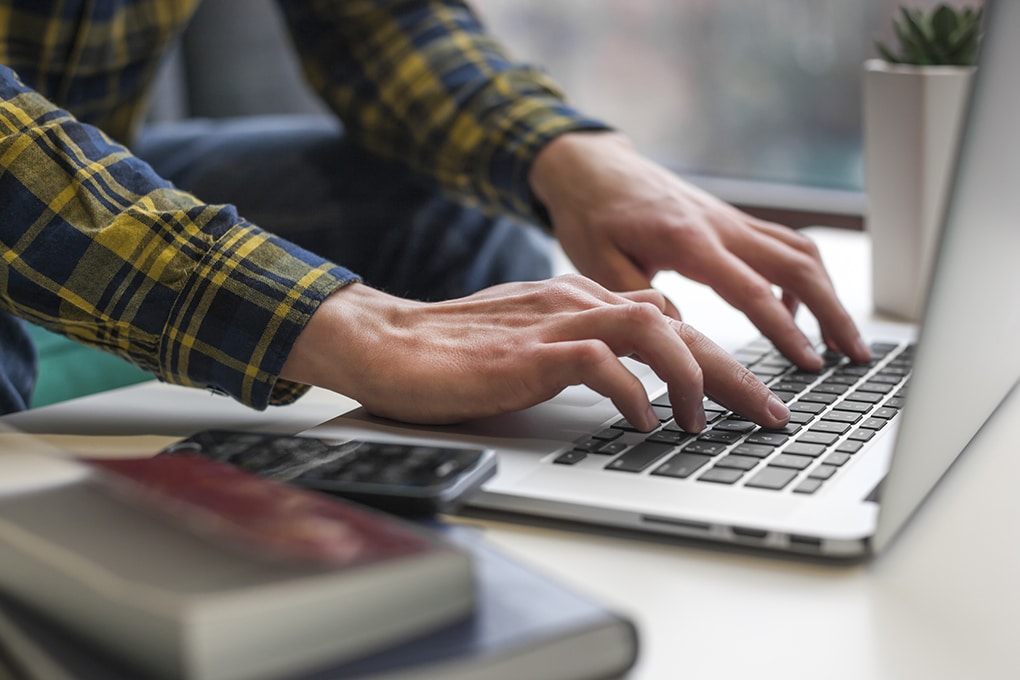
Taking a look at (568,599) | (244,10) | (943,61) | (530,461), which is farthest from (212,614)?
(244,10)

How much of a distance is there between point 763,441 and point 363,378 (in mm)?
207

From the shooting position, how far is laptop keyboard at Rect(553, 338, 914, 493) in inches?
18.5

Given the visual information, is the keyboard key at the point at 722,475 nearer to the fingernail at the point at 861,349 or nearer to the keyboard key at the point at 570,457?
the keyboard key at the point at 570,457

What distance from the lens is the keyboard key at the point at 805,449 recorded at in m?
0.49

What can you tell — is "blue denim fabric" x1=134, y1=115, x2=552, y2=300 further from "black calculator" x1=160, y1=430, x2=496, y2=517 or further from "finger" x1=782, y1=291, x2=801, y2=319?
"black calculator" x1=160, y1=430, x2=496, y2=517

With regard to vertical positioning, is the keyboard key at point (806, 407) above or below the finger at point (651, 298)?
below

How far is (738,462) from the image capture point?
1.58 ft

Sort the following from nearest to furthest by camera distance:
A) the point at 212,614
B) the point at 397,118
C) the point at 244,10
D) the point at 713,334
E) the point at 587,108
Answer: the point at 212,614 → the point at 713,334 → the point at 397,118 → the point at 244,10 → the point at 587,108

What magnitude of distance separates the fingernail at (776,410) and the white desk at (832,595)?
8 centimetres

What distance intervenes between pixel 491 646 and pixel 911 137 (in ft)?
2.16

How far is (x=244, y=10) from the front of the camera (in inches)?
76.2

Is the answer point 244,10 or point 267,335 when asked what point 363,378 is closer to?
point 267,335

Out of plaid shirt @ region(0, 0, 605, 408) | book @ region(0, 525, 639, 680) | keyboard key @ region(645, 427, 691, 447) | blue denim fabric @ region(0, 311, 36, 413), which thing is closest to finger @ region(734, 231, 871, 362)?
keyboard key @ region(645, 427, 691, 447)

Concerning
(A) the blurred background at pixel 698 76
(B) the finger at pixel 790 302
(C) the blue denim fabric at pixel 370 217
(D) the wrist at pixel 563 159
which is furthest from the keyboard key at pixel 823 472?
(A) the blurred background at pixel 698 76
